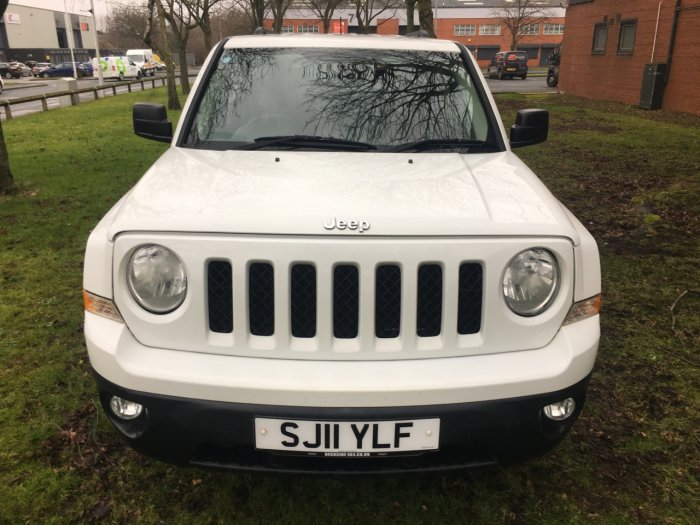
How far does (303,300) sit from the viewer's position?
2.05 metres

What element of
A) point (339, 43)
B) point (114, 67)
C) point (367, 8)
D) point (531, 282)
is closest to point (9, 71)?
point (114, 67)

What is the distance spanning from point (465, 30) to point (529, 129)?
7910 cm

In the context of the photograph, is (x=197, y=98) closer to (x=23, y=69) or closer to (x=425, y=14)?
(x=425, y=14)

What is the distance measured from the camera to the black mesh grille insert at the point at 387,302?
2037 millimetres

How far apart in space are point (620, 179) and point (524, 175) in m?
6.76

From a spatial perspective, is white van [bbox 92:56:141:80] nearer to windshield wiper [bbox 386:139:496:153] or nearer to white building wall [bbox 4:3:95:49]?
white building wall [bbox 4:3:95:49]

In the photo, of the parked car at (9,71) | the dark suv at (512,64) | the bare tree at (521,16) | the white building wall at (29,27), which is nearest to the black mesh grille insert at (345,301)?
the dark suv at (512,64)

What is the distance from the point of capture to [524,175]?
267 centimetres

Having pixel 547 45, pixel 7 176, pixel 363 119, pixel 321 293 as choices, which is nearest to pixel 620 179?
pixel 363 119

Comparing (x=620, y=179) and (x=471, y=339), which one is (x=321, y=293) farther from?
(x=620, y=179)

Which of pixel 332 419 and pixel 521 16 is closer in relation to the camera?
pixel 332 419

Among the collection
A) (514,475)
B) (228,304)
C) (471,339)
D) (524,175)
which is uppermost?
(524,175)

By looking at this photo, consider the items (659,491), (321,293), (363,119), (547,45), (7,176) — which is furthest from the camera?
(547,45)

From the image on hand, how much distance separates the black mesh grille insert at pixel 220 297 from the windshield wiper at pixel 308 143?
3.59ft
